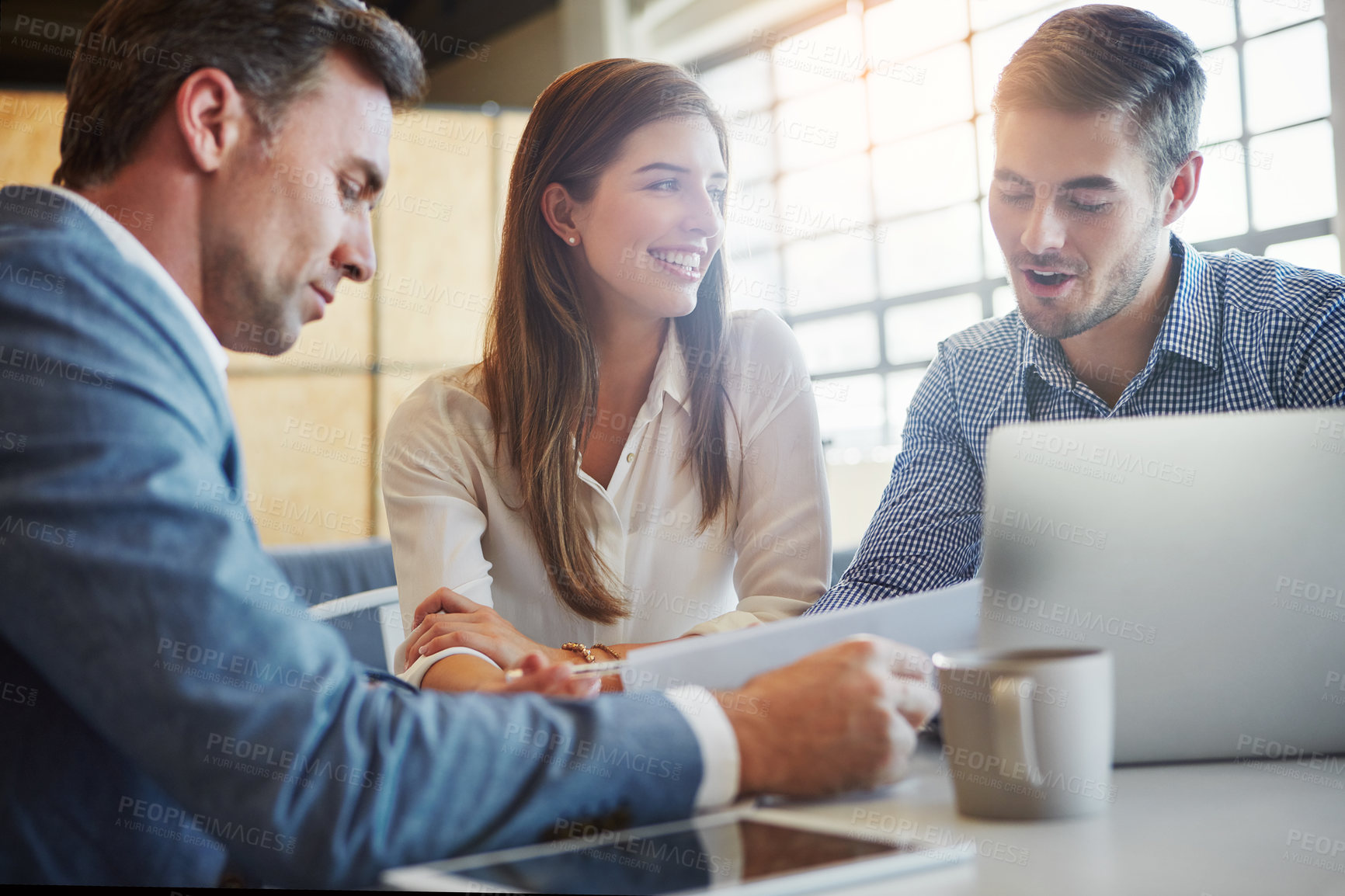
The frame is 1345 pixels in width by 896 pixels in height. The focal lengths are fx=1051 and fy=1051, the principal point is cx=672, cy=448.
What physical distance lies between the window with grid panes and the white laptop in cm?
265

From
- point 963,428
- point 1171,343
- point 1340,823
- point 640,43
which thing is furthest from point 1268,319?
point 640,43

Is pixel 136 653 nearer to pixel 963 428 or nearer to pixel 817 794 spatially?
pixel 817 794

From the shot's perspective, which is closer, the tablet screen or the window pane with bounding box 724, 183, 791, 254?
the tablet screen

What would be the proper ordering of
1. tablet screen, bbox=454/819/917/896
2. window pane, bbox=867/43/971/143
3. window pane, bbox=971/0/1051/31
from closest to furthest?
tablet screen, bbox=454/819/917/896
window pane, bbox=971/0/1051/31
window pane, bbox=867/43/971/143

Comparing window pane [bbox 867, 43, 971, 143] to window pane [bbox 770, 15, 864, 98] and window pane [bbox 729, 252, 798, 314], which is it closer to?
window pane [bbox 770, 15, 864, 98]

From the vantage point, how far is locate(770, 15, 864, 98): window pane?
4402 millimetres

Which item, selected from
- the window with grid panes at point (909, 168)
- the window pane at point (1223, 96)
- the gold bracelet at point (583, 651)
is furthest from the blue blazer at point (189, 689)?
the window pane at point (1223, 96)

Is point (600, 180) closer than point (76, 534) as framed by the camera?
No

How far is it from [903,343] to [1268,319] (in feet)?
10.2

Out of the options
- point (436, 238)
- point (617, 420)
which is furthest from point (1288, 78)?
point (436, 238)

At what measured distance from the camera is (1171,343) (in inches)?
51.8

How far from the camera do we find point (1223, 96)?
3311 mm

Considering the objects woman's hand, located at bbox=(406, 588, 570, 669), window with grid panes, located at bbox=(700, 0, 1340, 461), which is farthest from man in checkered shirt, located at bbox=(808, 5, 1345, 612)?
window with grid panes, located at bbox=(700, 0, 1340, 461)

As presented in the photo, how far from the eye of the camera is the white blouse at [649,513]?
135cm
